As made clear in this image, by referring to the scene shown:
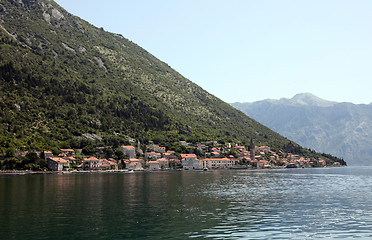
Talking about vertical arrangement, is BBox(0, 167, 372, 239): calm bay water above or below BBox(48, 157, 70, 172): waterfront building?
below

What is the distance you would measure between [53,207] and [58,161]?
420 ft

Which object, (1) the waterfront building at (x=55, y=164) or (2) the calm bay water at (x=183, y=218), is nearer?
(2) the calm bay water at (x=183, y=218)

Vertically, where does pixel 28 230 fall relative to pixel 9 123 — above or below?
below

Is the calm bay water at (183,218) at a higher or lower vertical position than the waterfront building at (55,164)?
lower

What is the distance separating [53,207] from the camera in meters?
52.5

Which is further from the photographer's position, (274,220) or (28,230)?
(274,220)

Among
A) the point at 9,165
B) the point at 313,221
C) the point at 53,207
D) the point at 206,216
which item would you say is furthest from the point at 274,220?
the point at 9,165

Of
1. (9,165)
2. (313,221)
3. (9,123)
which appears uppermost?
(9,123)

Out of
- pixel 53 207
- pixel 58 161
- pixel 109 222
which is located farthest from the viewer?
pixel 58 161

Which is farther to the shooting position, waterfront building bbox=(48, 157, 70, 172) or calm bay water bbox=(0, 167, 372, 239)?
waterfront building bbox=(48, 157, 70, 172)

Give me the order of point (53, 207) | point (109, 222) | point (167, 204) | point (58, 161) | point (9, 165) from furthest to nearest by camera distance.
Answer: point (58, 161), point (9, 165), point (167, 204), point (53, 207), point (109, 222)

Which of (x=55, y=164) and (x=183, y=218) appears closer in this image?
(x=183, y=218)

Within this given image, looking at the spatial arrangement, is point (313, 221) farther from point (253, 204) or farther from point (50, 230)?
point (50, 230)

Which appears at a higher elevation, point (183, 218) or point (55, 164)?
point (55, 164)
